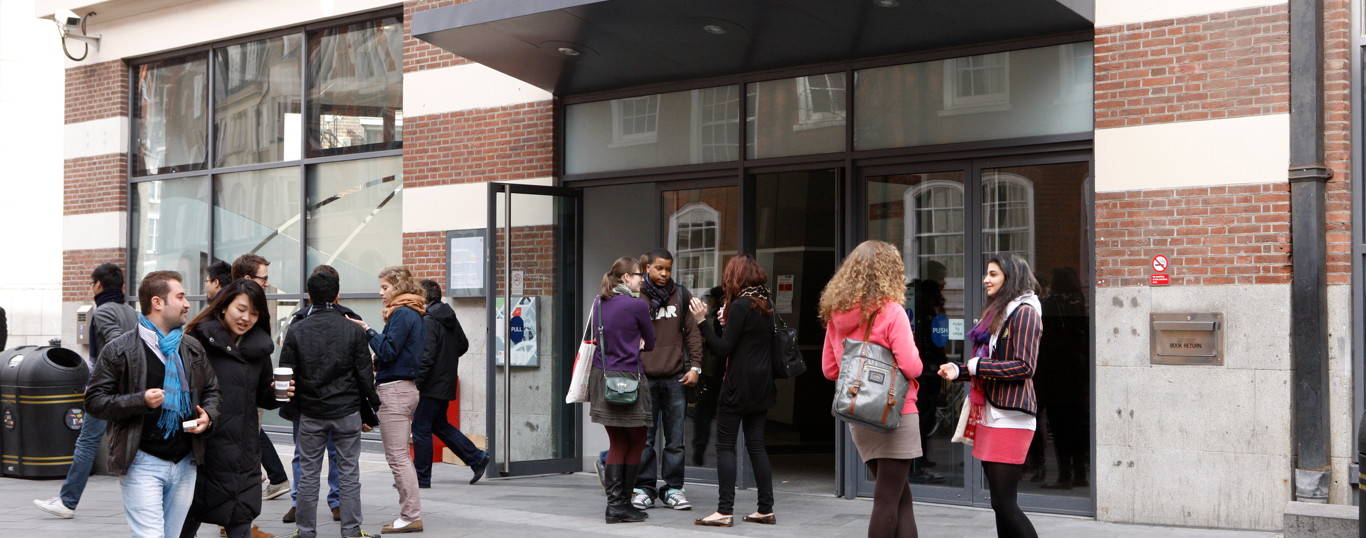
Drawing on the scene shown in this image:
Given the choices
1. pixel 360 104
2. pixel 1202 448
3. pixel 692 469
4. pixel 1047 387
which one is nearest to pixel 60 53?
pixel 360 104

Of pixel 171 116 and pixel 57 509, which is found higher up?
pixel 171 116

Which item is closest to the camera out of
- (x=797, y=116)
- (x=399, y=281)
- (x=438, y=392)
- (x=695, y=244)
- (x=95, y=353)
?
(x=399, y=281)

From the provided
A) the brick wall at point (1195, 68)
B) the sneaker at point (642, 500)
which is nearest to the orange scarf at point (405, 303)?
the sneaker at point (642, 500)

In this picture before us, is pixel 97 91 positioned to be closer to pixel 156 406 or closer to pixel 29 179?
pixel 29 179

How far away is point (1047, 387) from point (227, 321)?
5535mm

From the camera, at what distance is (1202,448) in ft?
26.5

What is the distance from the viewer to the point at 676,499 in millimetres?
9094

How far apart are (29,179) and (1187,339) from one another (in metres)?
15.2

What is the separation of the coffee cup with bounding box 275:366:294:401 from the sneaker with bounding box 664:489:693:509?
3.32 meters

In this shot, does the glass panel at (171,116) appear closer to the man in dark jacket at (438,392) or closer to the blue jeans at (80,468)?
the man in dark jacket at (438,392)

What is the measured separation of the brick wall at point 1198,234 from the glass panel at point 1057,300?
0.98 ft

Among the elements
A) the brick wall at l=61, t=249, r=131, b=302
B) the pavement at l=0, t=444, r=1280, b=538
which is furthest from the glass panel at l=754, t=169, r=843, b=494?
the brick wall at l=61, t=249, r=131, b=302

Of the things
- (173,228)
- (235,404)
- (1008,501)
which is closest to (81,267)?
(173,228)

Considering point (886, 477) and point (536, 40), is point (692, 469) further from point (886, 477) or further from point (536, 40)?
point (886, 477)
